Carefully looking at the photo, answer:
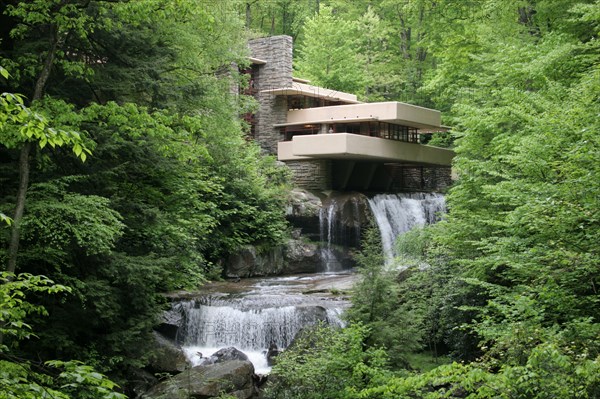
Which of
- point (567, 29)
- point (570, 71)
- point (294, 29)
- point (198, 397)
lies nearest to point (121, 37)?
point (198, 397)

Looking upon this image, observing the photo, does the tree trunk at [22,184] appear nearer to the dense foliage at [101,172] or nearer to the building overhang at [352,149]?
the dense foliage at [101,172]

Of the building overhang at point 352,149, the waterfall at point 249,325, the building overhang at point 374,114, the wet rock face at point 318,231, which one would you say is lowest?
the waterfall at point 249,325

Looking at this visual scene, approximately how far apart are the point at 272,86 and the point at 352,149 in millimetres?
5667

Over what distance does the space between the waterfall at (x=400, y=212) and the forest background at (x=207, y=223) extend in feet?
26.3

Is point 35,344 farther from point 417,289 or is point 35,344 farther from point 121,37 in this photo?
point 417,289

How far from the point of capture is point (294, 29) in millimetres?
41875

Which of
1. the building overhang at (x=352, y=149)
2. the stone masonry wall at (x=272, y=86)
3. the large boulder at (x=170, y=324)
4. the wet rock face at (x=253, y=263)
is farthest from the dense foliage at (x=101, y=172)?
the stone masonry wall at (x=272, y=86)

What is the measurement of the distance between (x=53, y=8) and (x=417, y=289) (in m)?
8.80

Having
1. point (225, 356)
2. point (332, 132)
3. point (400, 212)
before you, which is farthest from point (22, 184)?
point (332, 132)

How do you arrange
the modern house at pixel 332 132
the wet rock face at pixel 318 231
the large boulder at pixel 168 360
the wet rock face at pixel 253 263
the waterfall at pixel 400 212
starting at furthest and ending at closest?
the modern house at pixel 332 132, the waterfall at pixel 400 212, the wet rock face at pixel 318 231, the wet rock face at pixel 253 263, the large boulder at pixel 168 360

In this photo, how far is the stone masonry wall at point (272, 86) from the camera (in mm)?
29672

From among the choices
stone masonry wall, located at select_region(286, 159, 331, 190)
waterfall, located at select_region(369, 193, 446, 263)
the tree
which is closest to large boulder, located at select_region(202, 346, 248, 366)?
waterfall, located at select_region(369, 193, 446, 263)

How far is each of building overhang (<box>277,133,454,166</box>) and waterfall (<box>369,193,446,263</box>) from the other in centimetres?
188

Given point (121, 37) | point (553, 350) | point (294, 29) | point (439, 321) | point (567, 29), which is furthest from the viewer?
point (294, 29)
